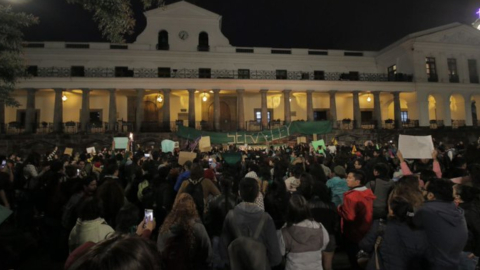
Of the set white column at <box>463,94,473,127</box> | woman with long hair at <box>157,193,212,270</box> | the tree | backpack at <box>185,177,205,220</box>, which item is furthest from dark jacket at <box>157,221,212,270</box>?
white column at <box>463,94,473,127</box>

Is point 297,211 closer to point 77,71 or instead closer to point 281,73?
point 281,73

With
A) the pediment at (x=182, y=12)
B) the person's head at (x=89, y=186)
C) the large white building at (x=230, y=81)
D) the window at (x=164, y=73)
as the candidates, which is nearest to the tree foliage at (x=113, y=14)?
the person's head at (x=89, y=186)

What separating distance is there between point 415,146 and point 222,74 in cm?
2888

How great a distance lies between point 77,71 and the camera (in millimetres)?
33594

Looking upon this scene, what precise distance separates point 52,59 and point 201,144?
1095 inches

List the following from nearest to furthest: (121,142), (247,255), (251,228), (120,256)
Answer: (120,256) < (247,255) < (251,228) < (121,142)

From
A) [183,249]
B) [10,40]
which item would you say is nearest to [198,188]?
[183,249]

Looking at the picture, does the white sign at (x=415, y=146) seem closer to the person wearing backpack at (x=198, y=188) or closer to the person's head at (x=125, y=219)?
the person wearing backpack at (x=198, y=188)

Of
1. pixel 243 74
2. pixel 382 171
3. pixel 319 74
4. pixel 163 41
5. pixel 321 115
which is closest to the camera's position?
pixel 382 171

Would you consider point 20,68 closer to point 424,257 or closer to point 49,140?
point 424,257

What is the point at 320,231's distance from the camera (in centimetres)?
386

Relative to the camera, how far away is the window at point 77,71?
33.2 metres

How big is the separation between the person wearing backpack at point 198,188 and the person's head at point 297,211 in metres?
2.03

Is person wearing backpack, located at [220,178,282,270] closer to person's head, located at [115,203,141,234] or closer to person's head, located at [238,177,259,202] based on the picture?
person's head, located at [238,177,259,202]
